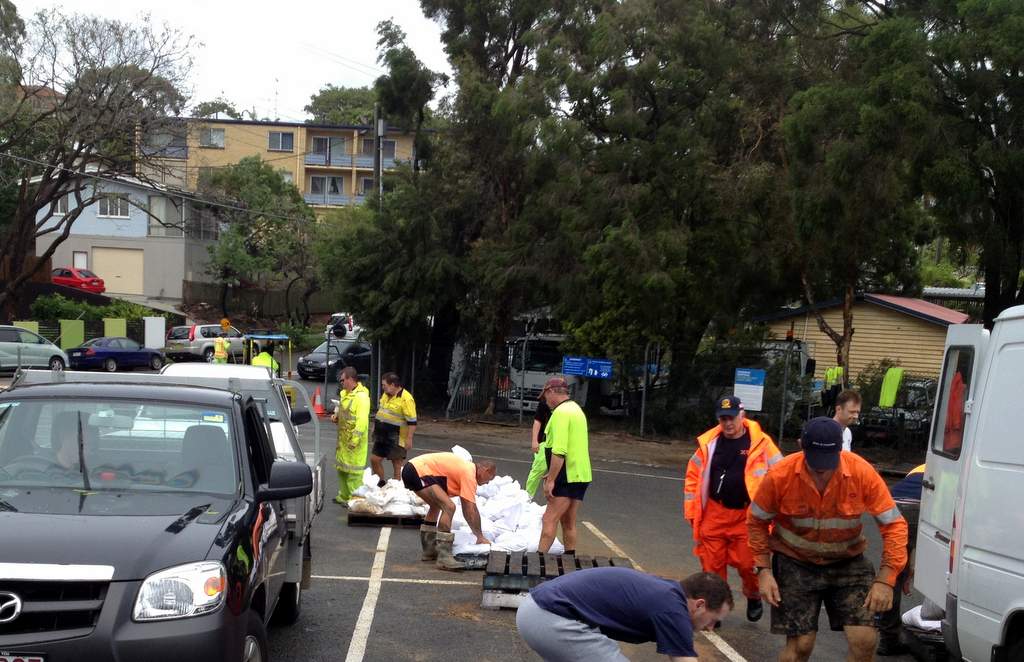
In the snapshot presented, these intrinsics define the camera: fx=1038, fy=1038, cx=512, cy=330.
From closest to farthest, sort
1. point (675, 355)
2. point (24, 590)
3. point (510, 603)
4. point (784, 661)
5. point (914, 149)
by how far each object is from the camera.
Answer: point (24, 590), point (784, 661), point (510, 603), point (914, 149), point (675, 355)

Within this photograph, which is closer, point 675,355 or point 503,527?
point 503,527

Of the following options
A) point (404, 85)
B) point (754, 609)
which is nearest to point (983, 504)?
point (754, 609)

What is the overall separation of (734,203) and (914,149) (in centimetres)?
540

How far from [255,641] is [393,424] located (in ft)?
26.5

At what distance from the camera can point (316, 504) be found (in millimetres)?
9352

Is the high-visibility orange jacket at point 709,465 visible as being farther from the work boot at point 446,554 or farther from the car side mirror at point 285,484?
the car side mirror at point 285,484

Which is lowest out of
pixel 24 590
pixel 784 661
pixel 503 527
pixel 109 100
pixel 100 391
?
pixel 503 527

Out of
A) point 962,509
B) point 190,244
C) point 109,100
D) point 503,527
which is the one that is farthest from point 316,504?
point 190,244

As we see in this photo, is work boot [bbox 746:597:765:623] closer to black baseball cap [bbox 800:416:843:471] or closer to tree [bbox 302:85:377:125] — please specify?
black baseball cap [bbox 800:416:843:471]

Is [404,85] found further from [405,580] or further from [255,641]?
[255,641]

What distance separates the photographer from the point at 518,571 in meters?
8.28

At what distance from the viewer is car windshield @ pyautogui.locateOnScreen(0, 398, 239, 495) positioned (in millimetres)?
5352

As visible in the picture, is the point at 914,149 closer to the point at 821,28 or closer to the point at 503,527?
the point at 821,28

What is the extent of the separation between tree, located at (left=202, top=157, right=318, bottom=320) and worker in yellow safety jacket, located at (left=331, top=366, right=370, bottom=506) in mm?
42795
